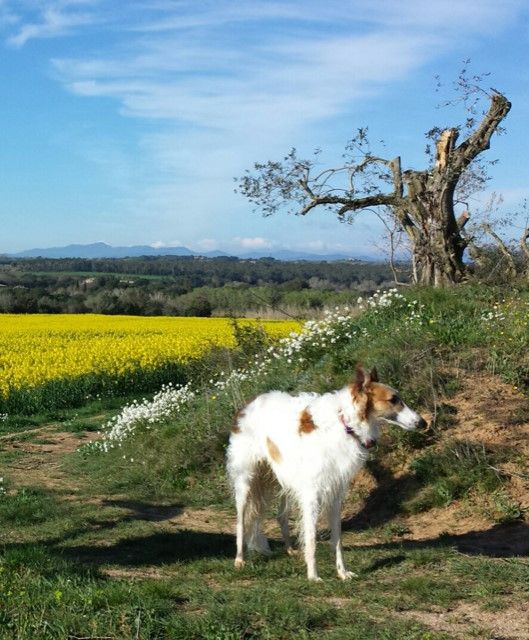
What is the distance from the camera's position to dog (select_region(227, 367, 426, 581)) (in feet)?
23.5

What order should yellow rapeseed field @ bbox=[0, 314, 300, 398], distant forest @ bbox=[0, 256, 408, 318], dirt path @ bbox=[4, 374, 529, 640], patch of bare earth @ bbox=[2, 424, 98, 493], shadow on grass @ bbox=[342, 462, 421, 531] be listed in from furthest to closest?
distant forest @ bbox=[0, 256, 408, 318] → yellow rapeseed field @ bbox=[0, 314, 300, 398] → patch of bare earth @ bbox=[2, 424, 98, 493] → shadow on grass @ bbox=[342, 462, 421, 531] → dirt path @ bbox=[4, 374, 529, 640]

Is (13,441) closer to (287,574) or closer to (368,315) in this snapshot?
(368,315)

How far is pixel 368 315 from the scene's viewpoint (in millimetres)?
14695

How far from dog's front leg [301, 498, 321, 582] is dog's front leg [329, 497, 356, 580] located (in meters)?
0.19

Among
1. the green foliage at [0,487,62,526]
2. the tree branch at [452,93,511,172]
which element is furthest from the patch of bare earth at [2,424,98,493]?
the tree branch at [452,93,511,172]

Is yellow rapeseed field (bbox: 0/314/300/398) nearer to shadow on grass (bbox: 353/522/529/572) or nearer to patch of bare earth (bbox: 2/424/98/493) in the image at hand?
patch of bare earth (bbox: 2/424/98/493)

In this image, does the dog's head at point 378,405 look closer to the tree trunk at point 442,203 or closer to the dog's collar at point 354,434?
the dog's collar at point 354,434

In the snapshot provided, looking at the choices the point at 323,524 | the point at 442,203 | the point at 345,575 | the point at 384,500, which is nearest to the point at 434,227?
the point at 442,203

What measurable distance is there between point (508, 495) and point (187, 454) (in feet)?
15.7

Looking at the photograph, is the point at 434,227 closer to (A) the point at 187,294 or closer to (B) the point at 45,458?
(B) the point at 45,458

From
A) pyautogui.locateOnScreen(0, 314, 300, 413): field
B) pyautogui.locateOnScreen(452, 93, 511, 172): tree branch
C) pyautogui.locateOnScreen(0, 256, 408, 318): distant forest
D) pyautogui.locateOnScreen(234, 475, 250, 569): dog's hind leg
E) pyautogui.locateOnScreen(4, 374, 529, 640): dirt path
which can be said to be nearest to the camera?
pyautogui.locateOnScreen(234, 475, 250, 569): dog's hind leg

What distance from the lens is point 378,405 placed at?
7148mm

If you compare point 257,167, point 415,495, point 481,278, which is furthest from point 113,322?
point 415,495

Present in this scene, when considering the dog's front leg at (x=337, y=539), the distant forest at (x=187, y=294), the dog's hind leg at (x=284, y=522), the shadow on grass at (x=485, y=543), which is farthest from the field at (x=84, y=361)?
the dog's front leg at (x=337, y=539)
